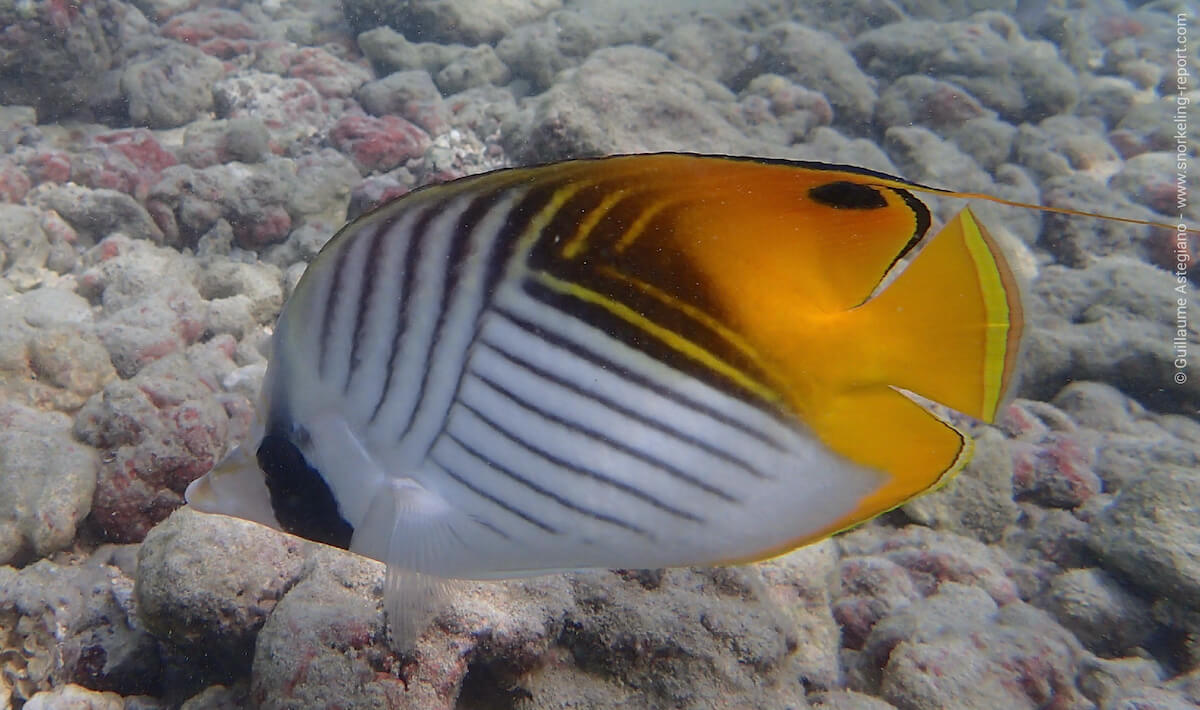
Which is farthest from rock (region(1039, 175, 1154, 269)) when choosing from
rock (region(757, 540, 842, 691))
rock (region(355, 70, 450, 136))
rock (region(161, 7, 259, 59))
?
rock (region(161, 7, 259, 59))

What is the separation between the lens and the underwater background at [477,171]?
2105 mm

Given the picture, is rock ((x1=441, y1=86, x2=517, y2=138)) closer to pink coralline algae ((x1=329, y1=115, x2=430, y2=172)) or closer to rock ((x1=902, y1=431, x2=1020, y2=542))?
pink coralline algae ((x1=329, y1=115, x2=430, y2=172))

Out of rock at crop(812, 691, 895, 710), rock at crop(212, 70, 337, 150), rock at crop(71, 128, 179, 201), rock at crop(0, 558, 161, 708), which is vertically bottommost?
rock at crop(0, 558, 161, 708)

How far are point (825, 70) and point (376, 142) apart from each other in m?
5.64

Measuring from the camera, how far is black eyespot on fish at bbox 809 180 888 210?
79 centimetres

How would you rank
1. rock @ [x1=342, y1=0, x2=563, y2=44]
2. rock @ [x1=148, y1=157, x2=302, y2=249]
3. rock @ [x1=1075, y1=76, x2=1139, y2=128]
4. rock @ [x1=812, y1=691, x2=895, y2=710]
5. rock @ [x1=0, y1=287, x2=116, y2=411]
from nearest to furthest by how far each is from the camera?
rock @ [x1=812, y1=691, x2=895, y2=710] < rock @ [x1=0, y1=287, x2=116, y2=411] < rock @ [x1=148, y1=157, x2=302, y2=249] < rock @ [x1=342, y1=0, x2=563, y2=44] < rock @ [x1=1075, y1=76, x2=1139, y2=128]

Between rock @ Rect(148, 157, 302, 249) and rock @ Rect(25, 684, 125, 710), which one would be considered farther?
rock @ Rect(148, 157, 302, 249)

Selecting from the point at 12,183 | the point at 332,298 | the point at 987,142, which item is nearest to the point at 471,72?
the point at 12,183

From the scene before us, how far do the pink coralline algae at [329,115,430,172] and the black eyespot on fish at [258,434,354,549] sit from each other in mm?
5645

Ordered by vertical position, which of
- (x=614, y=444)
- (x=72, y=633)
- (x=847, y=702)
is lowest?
(x=72, y=633)

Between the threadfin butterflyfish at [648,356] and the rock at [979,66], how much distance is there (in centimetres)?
995

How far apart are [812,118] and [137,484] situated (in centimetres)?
741

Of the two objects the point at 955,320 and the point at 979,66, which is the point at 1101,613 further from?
the point at 979,66

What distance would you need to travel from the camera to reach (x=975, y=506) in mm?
3740
